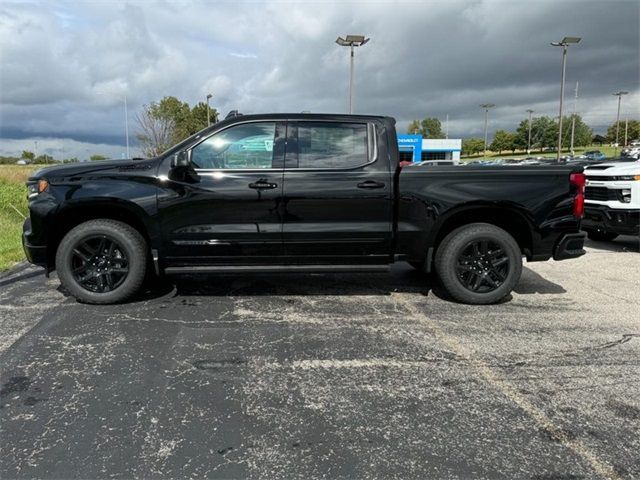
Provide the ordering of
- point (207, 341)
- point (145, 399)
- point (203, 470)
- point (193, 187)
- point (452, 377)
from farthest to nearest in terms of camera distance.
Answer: point (193, 187) < point (207, 341) < point (452, 377) < point (145, 399) < point (203, 470)

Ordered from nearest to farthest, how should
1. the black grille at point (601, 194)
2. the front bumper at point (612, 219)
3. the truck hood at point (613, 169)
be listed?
the front bumper at point (612, 219) → the truck hood at point (613, 169) → the black grille at point (601, 194)

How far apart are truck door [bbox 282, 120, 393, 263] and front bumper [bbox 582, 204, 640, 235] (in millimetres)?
5051

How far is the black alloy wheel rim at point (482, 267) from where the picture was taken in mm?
5367

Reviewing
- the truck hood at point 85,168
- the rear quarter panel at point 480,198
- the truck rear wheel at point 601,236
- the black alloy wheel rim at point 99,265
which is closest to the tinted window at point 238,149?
the truck hood at point 85,168

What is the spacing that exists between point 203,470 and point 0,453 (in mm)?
1110

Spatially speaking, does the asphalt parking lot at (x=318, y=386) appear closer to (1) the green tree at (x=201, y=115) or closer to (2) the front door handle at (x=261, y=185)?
(2) the front door handle at (x=261, y=185)

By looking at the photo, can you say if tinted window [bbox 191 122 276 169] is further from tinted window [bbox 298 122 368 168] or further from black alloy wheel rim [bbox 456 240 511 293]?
black alloy wheel rim [bbox 456 240 511 293]

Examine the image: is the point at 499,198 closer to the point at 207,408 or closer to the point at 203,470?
the point at 207,408

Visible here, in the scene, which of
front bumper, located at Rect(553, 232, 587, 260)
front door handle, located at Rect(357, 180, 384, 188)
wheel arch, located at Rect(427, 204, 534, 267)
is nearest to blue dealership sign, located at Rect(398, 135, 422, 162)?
wheel arch, located at Rect(427, 204, 534, 267)

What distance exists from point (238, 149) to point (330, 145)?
0.92 metres

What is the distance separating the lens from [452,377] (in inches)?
143

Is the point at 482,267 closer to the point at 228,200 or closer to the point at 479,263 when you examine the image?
the point at 479,263

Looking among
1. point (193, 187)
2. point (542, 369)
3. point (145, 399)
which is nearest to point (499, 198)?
point (542, 369)

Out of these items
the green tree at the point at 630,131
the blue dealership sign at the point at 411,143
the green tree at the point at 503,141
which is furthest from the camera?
the green tree at the point at 503,141
